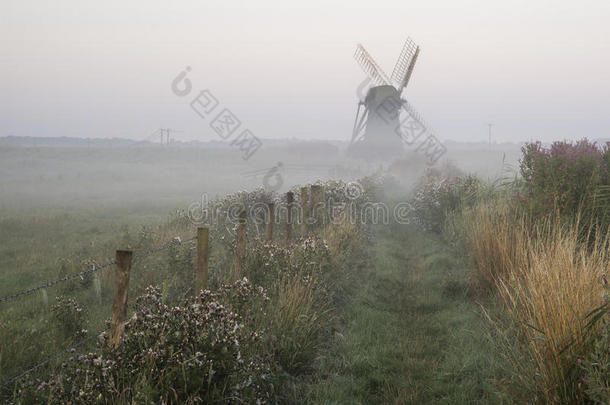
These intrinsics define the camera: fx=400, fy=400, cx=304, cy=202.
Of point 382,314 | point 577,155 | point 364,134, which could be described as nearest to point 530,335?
point 382,314

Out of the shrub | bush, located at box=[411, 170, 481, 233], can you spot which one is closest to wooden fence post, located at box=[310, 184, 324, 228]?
bush, located at box=[411, 170, 481, 233]

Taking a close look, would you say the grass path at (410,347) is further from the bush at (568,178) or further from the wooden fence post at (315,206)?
the wooden fence post at (315,206)

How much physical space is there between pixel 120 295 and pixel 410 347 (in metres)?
3.98

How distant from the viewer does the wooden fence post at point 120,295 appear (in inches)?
131

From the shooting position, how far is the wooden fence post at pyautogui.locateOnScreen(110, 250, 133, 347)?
3.33 meters

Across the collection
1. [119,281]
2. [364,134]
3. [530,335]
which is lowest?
[530,335]

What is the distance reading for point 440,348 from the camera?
568 cm

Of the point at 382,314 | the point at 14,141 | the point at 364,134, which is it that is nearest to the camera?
the point at 382,314

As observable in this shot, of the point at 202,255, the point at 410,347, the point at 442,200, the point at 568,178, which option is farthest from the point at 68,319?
the point at 442,200

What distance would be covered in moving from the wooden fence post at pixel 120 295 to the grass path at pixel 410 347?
2114mm

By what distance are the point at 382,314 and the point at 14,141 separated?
221m

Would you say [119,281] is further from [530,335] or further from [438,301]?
[438,301]

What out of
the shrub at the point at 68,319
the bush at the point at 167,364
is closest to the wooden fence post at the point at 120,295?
the bush at the point at 167,364

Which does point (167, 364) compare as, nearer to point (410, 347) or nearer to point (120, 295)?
point (120, 295)
